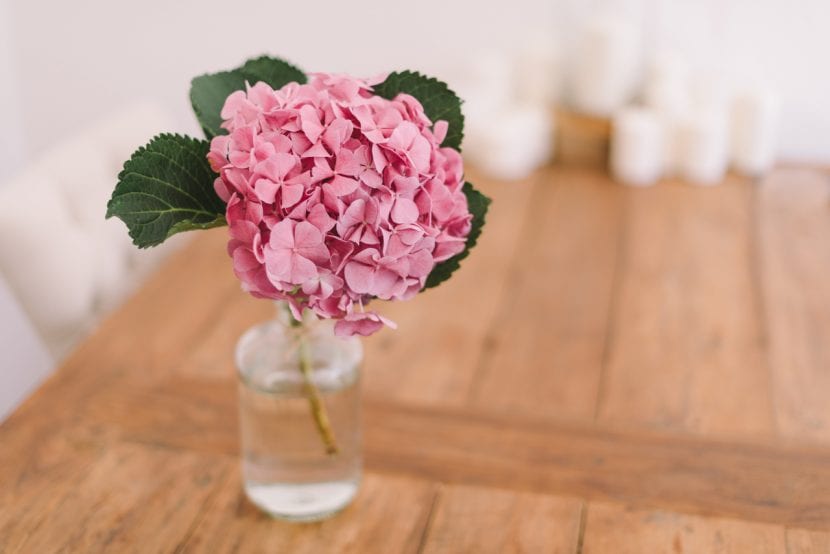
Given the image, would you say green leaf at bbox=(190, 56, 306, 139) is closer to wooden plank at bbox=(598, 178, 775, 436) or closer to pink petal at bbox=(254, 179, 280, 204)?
pink petal at bbox=(254, 179, 280, 204)

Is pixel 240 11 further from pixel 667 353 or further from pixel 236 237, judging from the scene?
pixel 236 237

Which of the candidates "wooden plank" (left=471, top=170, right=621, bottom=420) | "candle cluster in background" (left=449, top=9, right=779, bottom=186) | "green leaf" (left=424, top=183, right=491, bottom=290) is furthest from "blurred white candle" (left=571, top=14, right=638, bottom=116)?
"green leaf" (left=424, top=183, right=491, bottom=290)

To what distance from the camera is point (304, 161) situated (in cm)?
79

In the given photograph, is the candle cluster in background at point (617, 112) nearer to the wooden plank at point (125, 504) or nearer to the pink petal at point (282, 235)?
the wooden plank at point (125, 504)

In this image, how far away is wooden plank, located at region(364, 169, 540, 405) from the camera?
1.25 meters

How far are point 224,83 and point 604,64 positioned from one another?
120 centimetres

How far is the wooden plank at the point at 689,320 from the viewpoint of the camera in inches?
47.6

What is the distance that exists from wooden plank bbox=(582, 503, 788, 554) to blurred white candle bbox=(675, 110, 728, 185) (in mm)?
997

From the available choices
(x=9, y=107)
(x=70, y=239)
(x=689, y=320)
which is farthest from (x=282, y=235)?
(x=9, y=107)

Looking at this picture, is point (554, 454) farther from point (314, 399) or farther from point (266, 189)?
point (266, 189)

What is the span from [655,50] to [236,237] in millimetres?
1480

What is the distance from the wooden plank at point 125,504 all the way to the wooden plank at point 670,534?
39 centimetres

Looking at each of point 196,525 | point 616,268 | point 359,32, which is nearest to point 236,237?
point 196,525

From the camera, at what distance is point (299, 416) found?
99 centimetres
